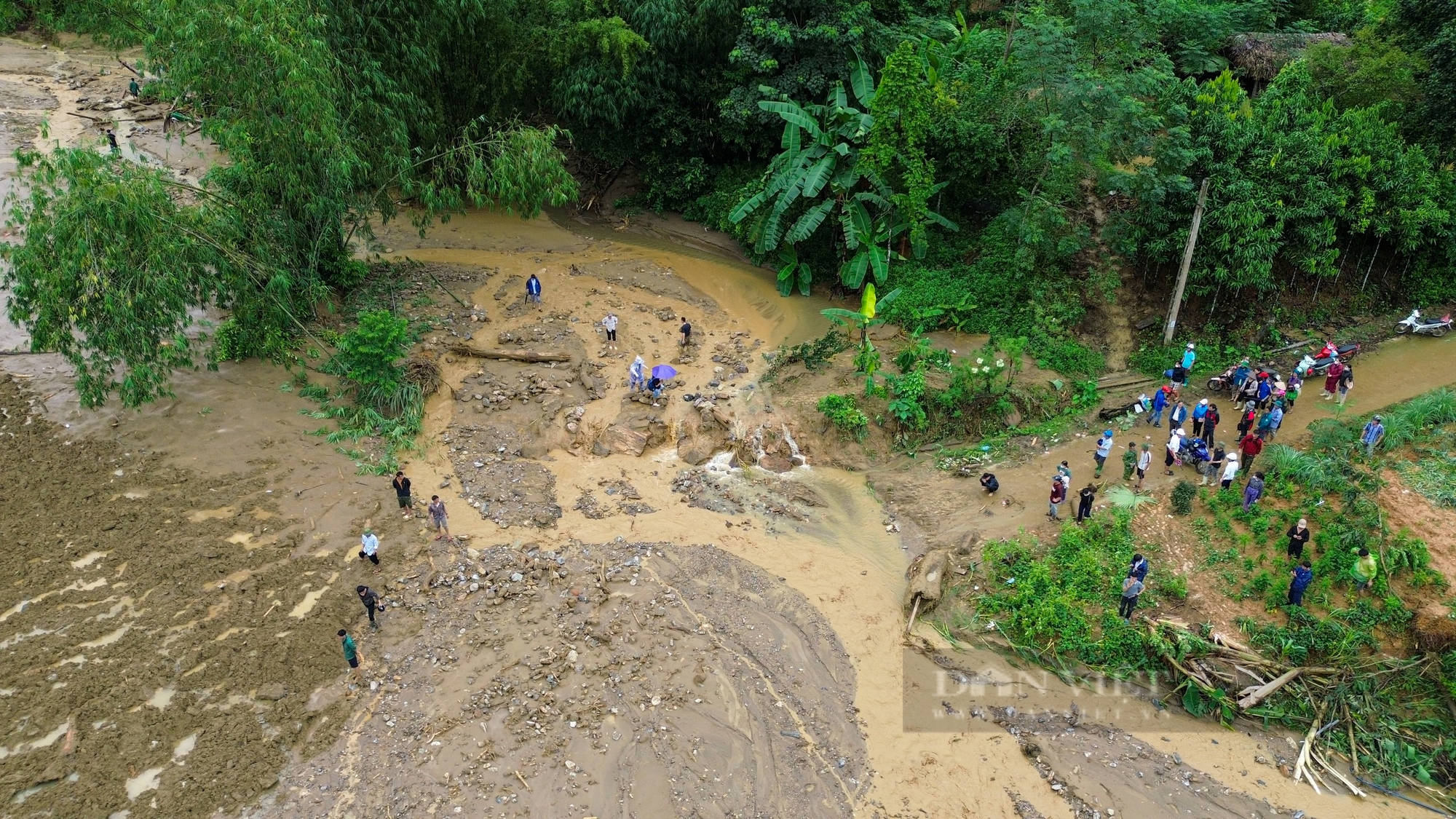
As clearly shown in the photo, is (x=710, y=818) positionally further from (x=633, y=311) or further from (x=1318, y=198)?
(x=1318, y=198)

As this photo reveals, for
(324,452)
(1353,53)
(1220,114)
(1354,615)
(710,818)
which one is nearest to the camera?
(710,818)

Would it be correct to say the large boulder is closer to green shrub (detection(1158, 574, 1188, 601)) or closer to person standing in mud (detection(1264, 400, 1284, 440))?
green shrub (detection(1158, 574, 1188, 601))

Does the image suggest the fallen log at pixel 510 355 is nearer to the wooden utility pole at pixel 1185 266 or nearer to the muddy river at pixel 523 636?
the muddy river at pixel 523 636

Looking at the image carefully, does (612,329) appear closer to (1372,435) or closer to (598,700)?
(598,700)

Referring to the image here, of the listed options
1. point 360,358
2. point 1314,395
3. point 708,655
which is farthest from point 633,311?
point 1314,395

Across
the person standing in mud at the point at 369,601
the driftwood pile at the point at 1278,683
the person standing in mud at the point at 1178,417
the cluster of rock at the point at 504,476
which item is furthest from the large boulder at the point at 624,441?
the person standing in mud at the point at 1178,417

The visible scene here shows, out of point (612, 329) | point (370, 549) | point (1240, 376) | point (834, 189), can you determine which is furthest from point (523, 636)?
point (1240, 376)

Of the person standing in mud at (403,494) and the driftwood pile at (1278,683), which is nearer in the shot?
the driftwood pile at (1278,683)
